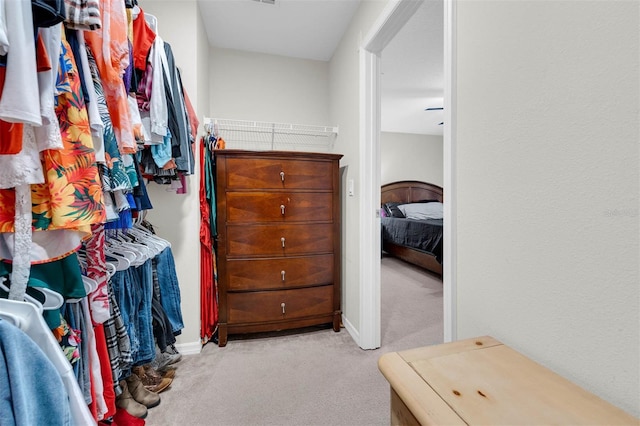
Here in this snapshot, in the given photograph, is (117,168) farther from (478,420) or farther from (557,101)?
(557,101)

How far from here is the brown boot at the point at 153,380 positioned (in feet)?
4.84

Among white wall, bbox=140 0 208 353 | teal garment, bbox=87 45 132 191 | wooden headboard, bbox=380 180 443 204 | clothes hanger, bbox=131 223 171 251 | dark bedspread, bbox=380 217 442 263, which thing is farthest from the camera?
wooden headboard, bbox=380 180 443 204

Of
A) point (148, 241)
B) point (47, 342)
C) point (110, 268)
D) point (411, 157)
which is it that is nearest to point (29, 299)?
point (47, 342)

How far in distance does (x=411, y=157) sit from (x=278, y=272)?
4.50m

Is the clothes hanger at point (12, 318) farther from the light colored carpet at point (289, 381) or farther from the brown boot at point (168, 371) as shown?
the brown boot at point (168, 371)

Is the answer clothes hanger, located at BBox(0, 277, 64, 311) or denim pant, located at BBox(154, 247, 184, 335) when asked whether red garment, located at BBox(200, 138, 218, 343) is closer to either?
denim pant, located at BBox(154, 247, 184, 335)

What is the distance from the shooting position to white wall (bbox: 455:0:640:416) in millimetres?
546

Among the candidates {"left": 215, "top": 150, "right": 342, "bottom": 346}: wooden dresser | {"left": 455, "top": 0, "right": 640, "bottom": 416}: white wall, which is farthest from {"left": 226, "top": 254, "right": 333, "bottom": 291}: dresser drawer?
{"left": 455, "top": 0, "right": 640, "bottom": 416}: white wall

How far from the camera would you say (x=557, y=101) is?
66 centimetres

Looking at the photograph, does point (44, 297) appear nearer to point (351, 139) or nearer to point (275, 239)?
point (275, 239)

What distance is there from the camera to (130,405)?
1291 millimetres

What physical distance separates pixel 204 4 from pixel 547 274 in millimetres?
2543

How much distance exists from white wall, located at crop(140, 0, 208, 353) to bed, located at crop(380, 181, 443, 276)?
2.85 m

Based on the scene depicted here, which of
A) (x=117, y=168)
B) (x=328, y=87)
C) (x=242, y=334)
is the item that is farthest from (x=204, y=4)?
(x=242, y=334)
